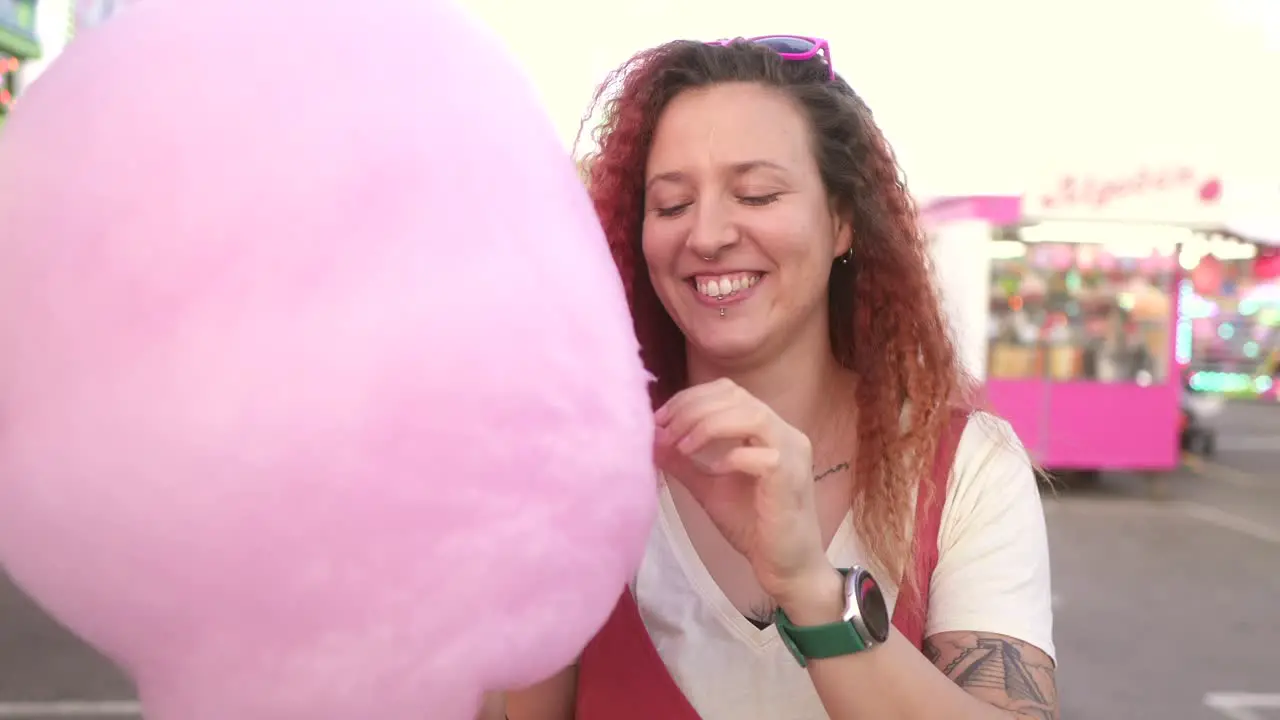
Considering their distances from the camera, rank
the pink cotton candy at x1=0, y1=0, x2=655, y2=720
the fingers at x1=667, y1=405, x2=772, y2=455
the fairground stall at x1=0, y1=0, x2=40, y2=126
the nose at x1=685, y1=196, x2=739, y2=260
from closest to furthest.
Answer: the pink cotton candy at x1=0, y1=0, x2=655, y2=720 < the fingers at x1=667, y1=405, x2=772, y2=455 < the nose at x1=685, y1=196, x2=739, y2=260 < the fairground stall at x1=0, y1=0, x2=40, y2=126

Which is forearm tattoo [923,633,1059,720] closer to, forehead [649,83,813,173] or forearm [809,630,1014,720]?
forearm [809,630,1014,720]

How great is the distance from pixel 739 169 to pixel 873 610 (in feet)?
1.38

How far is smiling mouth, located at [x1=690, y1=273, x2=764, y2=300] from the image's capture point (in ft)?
3.20

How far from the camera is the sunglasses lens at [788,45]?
1110mm

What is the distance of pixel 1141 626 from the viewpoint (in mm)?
4055

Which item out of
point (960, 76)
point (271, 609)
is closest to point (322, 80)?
point (271, 609)

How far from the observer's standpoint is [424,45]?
0.74 metres

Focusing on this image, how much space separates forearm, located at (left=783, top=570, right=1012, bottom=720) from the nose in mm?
312

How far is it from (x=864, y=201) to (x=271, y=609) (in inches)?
30.5

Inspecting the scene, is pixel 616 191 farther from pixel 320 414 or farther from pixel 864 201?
pixel 320 414

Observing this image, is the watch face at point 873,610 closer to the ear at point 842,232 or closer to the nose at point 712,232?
the nose at point 712,232

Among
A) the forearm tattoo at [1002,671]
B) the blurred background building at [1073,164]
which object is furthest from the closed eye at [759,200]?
the blurred background building at [1073,164]

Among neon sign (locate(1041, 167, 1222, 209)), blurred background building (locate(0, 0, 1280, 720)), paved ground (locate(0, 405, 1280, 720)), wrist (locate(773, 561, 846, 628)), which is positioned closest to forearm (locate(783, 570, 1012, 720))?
wrist (locate(773, 561, 846, 628))

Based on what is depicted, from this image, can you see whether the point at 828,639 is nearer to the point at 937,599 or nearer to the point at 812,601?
the point at 812,601
